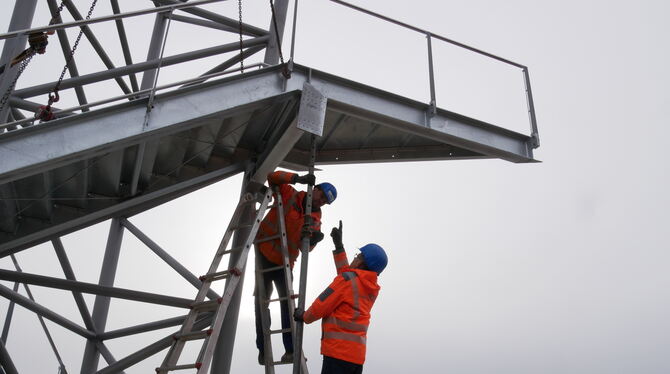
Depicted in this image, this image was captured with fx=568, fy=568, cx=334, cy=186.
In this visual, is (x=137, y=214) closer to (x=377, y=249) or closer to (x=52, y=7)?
(x=52, y=7)

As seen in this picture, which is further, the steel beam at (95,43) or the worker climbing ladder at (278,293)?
the steel beam at (95,43)

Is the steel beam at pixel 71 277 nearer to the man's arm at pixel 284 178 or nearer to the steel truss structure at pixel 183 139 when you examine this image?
the steel truss structure at pixel 183 139

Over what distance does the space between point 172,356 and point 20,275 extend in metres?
3.15

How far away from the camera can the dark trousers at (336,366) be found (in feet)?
18.3

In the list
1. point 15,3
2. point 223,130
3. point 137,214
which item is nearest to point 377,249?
point 223,130

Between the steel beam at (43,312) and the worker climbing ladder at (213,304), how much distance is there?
119 inches

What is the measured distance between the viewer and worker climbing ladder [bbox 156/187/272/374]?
18.0ft

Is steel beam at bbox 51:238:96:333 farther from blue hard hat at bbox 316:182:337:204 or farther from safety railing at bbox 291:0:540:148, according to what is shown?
safety railing at bbox 291:0:540:148

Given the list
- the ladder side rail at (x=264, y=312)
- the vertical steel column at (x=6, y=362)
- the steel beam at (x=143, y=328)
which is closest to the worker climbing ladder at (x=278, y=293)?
the ladder side rail at (x=264, y=312)

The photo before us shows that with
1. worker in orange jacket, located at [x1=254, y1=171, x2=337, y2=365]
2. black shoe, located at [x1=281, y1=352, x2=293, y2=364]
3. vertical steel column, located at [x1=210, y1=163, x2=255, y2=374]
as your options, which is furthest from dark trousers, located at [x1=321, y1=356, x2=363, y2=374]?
vertical steel column, located at [x1=210, y1=163, x2=255, y2=374]

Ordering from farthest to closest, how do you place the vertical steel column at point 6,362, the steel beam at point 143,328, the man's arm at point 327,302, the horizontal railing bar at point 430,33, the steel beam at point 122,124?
the steel beam at point 143,328
the vertical steel column at point 6,362
the horizontal railing bar at point 430,33
the man's arm at point 327,302
the steel beam at point 122,124

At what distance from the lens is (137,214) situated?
29.8ft

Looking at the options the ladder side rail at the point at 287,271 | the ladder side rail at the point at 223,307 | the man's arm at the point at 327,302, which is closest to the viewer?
the ladder side rail at the point at 223,307

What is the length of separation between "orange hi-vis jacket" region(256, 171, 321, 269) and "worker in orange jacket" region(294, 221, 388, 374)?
56.7 inches
